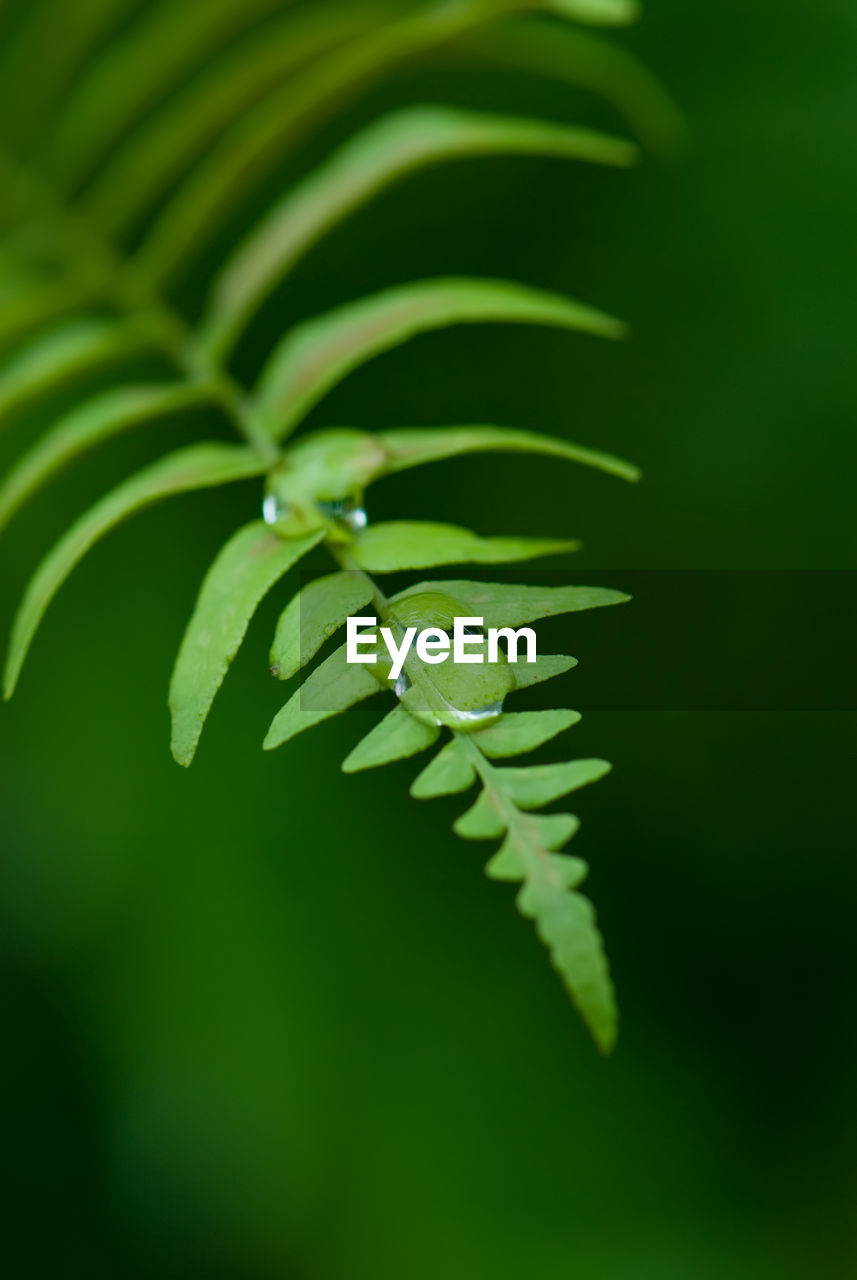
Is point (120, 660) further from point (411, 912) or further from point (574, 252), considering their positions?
point (574, 252)

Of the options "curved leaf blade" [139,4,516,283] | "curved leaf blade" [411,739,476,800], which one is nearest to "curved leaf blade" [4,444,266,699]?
"curved leaf blade" [411,739,476,800]

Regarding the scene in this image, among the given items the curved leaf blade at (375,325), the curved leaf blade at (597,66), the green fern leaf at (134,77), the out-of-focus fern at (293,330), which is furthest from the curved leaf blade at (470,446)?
the green fern leaf at (134,77)

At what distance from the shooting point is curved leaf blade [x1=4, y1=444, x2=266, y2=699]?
0.56 metres

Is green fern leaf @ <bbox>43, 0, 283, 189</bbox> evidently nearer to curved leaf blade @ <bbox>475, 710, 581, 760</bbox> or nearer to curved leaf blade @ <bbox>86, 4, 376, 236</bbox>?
curved leaf blade @ <bbox>86, 4, 376, 236</bbox>

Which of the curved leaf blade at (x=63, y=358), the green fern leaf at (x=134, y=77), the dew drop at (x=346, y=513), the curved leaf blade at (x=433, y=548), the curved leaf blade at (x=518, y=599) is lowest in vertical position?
the curved leaf blade at (x=518, y=599)

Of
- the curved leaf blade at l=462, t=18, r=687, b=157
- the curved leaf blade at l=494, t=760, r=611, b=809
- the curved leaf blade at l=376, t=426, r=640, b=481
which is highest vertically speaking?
the curved leaf blade at l=462, t=18, r=687, b=157

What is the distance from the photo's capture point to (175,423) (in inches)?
42.8

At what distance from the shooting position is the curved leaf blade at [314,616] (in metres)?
0.48

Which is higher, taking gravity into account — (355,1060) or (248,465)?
(248,465)

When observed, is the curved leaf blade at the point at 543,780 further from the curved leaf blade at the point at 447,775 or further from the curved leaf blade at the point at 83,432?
the curved leaf blade at the point at 83,432

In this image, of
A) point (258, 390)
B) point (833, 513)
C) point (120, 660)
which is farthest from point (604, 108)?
point (120, 660)

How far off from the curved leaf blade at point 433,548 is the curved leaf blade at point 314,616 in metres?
0.02

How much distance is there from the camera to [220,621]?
51 centimetres

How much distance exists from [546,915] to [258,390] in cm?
46
